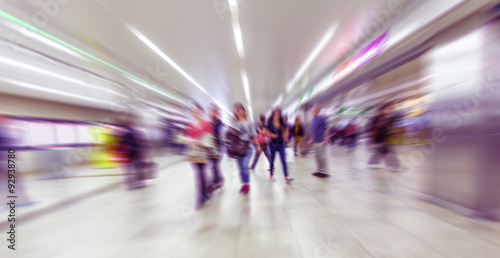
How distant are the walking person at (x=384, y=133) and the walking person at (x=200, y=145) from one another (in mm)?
3067

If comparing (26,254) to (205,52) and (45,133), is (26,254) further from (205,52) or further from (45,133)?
(45,133)

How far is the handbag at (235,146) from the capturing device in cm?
265

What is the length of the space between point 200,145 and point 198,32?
9.34ft

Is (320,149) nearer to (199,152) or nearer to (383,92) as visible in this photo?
(199,152)

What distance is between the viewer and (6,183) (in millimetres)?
2227

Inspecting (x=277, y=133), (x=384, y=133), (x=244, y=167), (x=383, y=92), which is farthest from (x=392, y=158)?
(x=244, y=167)

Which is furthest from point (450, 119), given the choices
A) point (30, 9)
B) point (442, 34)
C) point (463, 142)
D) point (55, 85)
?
point (55, 85)

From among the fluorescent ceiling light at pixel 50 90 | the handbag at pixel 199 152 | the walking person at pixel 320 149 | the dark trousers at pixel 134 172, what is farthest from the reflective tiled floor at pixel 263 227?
the fluorescent ceiling light at pixel 50 90

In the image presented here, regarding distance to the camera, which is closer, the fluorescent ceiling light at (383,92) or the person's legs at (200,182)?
the person's legs at (200,182)

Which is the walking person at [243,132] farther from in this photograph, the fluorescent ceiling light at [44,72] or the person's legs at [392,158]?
the fluorescent ceiling light at [44,72]

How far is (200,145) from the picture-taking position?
229 centimetres

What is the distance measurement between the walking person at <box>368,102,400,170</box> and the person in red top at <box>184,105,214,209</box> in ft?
10.1

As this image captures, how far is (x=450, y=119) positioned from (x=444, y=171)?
22.9 inches

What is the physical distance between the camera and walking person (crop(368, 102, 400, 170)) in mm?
3244
